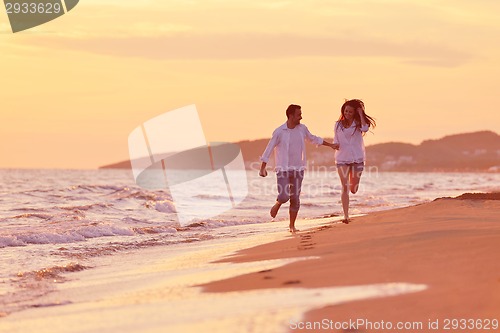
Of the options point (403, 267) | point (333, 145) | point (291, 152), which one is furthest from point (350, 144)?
point (403, 267)

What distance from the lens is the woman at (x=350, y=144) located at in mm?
12102

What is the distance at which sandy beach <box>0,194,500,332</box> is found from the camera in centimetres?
485

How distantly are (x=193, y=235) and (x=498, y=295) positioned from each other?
29.7 feet

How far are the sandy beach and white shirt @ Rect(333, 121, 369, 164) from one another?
130 inches

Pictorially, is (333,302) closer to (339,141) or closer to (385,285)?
(385,285)

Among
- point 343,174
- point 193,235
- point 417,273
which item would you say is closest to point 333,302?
point 417,273

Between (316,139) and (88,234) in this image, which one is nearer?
(316,139)

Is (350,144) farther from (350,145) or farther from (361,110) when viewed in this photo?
(361,110)

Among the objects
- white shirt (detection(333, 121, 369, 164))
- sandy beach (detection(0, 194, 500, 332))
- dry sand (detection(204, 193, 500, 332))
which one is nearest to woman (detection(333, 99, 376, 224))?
white shirt (detection(333, 121, 369, 164))

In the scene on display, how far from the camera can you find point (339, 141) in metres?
12.2

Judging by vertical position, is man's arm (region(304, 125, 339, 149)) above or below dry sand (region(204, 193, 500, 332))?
above

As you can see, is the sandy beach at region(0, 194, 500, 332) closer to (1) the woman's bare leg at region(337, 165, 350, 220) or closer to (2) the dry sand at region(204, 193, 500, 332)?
(2) the dry sand at region(204, 193, 500, 332)

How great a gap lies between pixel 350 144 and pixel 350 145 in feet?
0.06

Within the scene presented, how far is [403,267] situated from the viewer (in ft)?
19.9
